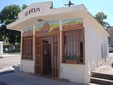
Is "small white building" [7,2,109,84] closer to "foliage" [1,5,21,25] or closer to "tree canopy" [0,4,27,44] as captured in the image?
"tree canopy" [0,4,27,44]

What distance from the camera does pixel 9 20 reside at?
56.7m

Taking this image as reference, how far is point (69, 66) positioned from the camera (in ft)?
36.9

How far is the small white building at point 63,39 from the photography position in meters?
10.7

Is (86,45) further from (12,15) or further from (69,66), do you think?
(12,15)

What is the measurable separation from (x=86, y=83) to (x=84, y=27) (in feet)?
9.80

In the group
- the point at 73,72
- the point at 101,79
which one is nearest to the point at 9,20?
the point at 73,72

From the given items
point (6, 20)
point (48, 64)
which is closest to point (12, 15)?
point (6, 20)

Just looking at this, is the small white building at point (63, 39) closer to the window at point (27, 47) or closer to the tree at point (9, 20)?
the window at point (27, 47)

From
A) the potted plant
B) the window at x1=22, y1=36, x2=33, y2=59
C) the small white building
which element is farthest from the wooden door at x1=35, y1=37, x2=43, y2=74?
the potted plant

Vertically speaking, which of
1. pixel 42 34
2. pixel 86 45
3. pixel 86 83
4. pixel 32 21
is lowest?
pixel 86 83

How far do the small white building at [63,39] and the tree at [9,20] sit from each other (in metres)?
42.0

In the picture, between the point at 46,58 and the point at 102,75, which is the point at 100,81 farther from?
the point at 46,58

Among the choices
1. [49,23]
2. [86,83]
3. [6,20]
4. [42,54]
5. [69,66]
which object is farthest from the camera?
[6,20]

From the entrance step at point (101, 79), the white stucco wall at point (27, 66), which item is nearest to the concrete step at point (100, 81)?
the entrance step at point (101, 79)
